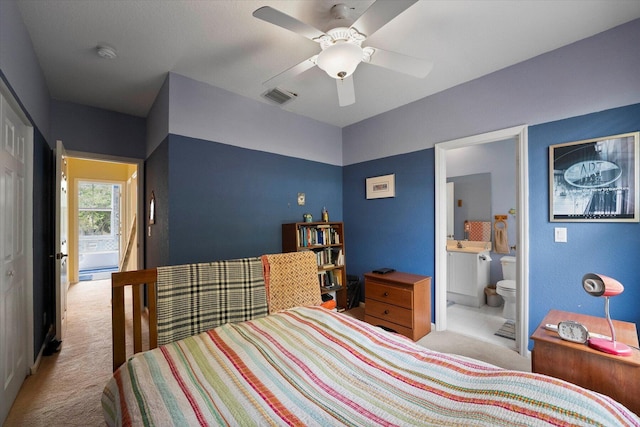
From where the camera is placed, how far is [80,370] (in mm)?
2293

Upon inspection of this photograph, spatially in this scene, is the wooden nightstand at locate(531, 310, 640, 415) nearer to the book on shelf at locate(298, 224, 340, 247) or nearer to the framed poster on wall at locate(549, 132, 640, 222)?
the framed poster on wall at locate(549, 132, 640, 222)

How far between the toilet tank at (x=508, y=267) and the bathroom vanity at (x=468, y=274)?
0.22 metres

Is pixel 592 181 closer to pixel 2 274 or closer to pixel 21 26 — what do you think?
pixel 2 274

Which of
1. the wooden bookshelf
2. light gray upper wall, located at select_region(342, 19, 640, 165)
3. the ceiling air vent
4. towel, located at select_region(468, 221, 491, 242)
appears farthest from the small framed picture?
towel, located at select_region(468, 221, 491, 242)

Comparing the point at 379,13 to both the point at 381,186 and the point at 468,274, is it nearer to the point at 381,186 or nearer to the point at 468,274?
the point at 381,186

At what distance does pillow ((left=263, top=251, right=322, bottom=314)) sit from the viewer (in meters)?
1.85

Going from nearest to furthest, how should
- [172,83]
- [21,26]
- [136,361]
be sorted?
1. [136,361]
2. [21,26]
3. [172,83]

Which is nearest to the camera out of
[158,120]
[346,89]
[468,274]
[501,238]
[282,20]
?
[282,20]

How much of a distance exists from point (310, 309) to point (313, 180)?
2323 mm

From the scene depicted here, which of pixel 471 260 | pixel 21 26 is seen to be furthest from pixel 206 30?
pixel 471 260

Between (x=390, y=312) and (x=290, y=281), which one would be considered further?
(x=390, y=312)

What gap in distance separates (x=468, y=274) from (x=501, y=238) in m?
0.79

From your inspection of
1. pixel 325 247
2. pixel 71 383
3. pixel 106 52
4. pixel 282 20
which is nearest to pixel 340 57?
pixel 282 20

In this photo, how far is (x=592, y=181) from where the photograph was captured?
212 cm
